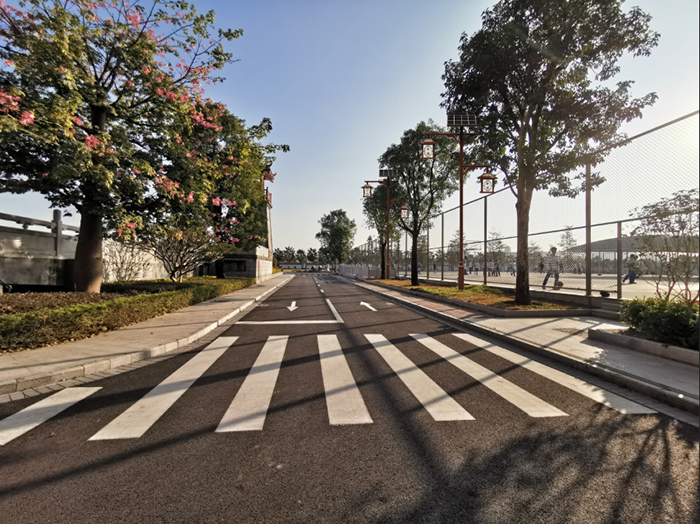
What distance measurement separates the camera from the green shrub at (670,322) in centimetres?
594

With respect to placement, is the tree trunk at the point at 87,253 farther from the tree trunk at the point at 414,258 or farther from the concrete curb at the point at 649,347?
the tree trunk at the point at 414,258

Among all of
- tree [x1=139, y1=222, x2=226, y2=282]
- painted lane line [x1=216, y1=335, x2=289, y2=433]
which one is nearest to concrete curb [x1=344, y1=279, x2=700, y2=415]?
painted lane line [x1=216, y1=335, x2=289, y2=433]

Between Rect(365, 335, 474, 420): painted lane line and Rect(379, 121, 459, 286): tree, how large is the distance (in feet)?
62.6

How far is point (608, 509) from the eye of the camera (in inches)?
95.8

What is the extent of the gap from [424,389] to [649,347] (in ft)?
15.2

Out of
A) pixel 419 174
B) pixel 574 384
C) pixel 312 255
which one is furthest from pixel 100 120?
pixel 312 255

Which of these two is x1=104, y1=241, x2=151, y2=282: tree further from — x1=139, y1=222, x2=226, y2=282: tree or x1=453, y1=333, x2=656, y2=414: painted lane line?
x1=453, y1=333, x2=656, y2=414: painted lane line

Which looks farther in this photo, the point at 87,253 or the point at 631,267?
the point at 87,253

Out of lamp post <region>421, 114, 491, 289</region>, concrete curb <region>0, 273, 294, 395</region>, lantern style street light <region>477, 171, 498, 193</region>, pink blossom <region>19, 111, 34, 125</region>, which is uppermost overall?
lamp post <region>421, 114, 491, 289</region>

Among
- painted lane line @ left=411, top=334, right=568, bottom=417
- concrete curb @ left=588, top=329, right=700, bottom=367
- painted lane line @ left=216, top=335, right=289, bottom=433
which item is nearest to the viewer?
painted lane line @ left=216, top=335, right=289, bottom=433

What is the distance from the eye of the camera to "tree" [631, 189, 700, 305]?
6.97 m

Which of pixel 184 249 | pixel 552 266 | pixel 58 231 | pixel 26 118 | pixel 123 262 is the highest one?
pixel 26 118

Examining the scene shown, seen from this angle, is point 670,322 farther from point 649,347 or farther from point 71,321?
point 71,321

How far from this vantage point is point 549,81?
11367mm
